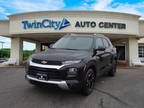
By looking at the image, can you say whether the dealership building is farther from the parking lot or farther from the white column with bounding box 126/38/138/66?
the parking lot

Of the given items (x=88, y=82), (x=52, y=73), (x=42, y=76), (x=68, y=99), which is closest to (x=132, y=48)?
(x=88, y=82)

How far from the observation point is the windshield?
3.56 metres

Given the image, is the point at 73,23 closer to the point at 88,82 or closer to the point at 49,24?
the point at 49,24

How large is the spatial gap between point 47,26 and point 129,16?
833 centimetres

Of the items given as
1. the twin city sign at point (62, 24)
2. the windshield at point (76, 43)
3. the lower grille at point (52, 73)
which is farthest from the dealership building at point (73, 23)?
the lower grille at point (52, 73)

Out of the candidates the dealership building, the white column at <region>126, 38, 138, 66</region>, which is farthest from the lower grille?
the white column at <region>126, 38, 138, 66</region>

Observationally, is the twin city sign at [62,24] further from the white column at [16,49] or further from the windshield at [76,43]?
the windshield at [76,43]

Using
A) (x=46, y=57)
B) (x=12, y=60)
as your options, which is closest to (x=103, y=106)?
(x=46, y=57)

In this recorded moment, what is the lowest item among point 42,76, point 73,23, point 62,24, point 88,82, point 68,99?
point 68,99

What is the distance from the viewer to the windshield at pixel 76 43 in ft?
11.7

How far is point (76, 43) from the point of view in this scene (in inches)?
149

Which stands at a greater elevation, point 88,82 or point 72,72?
point 72,72

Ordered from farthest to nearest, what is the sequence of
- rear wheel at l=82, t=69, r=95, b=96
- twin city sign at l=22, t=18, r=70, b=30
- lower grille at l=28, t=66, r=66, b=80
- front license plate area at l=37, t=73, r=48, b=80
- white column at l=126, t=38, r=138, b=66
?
white column at l=126, t=38, r=138, b=66 → twin city sign at l=22, t=18, r=70, b=30 → rear wheel at l=82, t=69, r=95, b=96 → front license plate area at l=37, t=73, r=48, b=80 → lower grille at l=28, t=66, r=66, b=80

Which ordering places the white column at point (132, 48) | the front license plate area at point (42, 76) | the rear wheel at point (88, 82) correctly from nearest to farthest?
the front license plate area at point (42, 76)
the rear wheel at point (88, 82)
the white column at point (132, 48)
